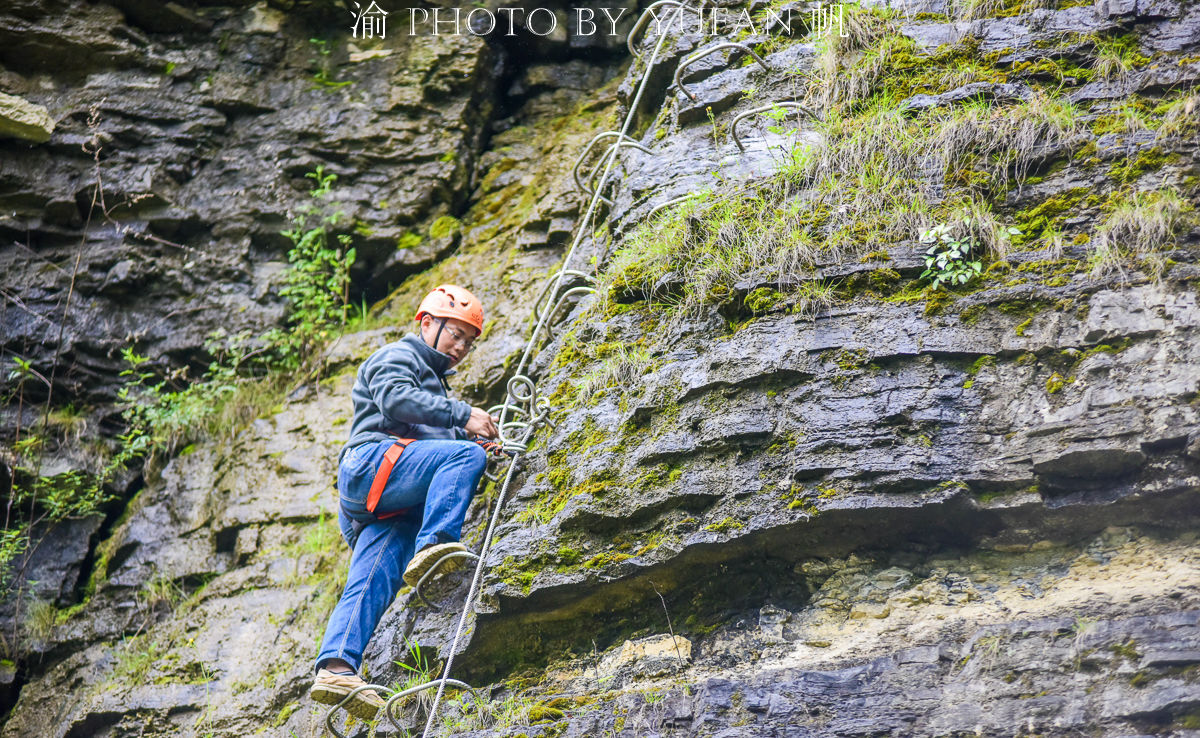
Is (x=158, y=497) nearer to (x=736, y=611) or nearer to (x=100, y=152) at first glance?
(x=100, y=152)

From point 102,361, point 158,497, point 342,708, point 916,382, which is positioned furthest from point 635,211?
point 102,361

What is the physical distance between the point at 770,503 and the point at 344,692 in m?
2.12

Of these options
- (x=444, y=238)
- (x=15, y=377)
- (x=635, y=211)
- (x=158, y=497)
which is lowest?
(x=158, y=497)

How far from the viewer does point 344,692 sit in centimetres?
436

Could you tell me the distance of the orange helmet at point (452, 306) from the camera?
522 centimetres

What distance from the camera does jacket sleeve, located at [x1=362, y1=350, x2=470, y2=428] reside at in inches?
190

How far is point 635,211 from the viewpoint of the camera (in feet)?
18.0

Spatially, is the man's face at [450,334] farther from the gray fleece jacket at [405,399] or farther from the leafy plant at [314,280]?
the leafy plant at [314,280]

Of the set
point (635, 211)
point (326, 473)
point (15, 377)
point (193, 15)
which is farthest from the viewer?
point (193, 15)

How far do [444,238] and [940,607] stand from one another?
4.94 meters

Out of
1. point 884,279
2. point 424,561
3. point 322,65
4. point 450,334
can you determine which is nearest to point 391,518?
point 424,561

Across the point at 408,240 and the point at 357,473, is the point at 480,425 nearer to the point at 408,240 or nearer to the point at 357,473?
the point at 357,473

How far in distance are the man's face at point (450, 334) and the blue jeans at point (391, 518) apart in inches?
25.2

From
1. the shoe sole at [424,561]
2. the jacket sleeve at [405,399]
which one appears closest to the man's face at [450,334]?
the jacket sleeve at [405,399]
